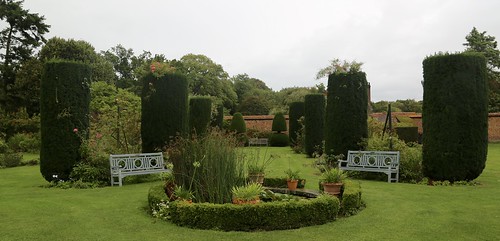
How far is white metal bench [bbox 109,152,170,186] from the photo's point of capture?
26.9 feet

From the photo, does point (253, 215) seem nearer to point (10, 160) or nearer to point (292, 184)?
point (292, 184)

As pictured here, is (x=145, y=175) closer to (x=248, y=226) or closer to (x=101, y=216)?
(x=101, y=216)

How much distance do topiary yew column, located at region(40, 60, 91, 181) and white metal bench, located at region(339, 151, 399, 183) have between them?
612 cm

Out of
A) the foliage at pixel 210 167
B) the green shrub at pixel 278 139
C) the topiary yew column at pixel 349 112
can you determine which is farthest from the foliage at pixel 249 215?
the green shrub at pixel 278 139

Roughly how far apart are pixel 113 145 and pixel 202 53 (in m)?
26.7

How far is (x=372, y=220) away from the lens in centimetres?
484

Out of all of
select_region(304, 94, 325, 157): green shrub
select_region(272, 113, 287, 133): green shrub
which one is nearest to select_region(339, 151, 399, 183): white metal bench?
select_region(304, 94, 325, 157): green shrub

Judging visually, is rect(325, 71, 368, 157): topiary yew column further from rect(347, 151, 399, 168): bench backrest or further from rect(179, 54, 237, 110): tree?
rect(179, 54, 237, 110): tree

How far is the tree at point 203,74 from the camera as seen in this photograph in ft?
113

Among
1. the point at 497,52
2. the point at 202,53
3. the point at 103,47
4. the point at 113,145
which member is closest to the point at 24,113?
the point at 113,145

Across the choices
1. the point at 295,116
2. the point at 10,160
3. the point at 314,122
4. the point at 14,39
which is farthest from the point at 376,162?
the point at 14,39

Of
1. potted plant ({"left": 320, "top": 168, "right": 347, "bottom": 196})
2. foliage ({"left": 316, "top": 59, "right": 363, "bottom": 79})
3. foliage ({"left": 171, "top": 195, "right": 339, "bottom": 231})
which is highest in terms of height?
foliage ({"left": 316, "top": 59, "right": 363, "bottom": 79})

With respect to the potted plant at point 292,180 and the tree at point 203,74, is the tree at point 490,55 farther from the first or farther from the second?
the potted plant at point 292,180

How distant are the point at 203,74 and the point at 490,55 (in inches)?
893
